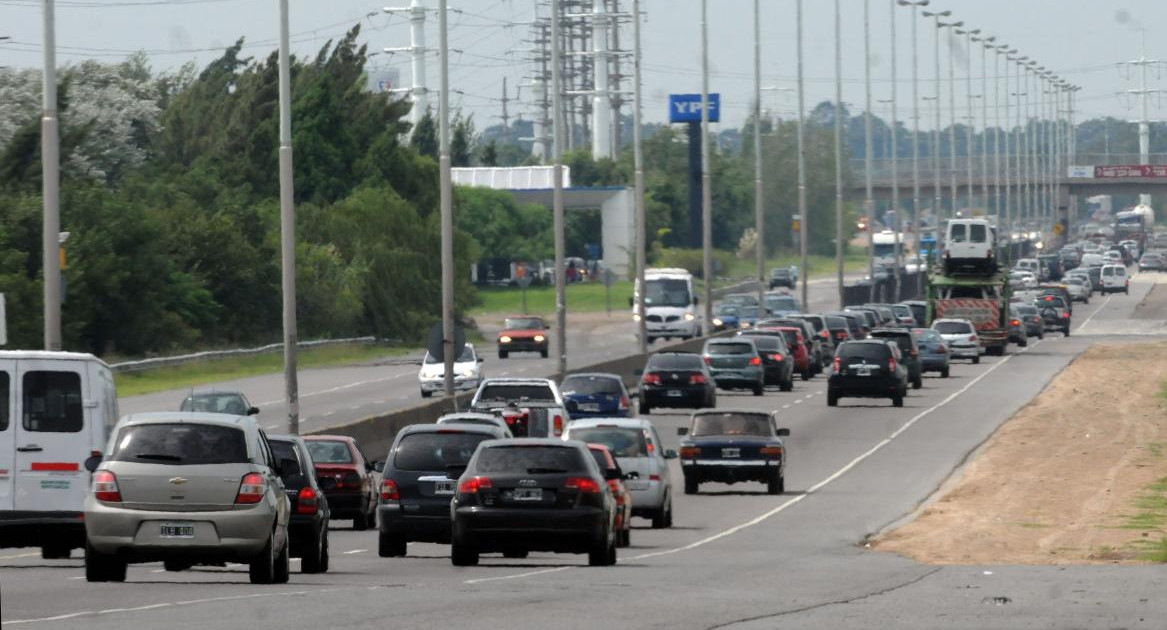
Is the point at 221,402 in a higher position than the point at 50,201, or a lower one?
lower

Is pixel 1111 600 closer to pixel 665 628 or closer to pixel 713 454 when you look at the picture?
pixel 665 628

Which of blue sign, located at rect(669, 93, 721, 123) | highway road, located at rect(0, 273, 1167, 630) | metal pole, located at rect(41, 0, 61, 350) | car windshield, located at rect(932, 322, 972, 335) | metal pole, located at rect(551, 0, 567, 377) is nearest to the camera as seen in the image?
highway road, located at rect(0, 273, 1167, 630)

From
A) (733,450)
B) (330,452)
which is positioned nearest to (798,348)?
(733,450)

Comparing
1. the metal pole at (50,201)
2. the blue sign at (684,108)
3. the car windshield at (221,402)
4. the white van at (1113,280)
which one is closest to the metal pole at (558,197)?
the car windshield at (221,402)

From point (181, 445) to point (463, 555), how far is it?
470cm

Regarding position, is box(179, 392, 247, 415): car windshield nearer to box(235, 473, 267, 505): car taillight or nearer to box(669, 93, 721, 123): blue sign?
box(235, 473, 267, 505): car taillight

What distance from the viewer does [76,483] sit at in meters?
22.6

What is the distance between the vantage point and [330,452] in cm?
3036

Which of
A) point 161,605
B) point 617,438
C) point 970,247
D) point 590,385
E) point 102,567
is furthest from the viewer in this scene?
point 970,247

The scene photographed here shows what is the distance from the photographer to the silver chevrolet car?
1906 cm

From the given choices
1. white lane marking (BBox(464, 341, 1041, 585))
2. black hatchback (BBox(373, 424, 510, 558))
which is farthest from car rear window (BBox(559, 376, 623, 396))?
black hatchback (BBox(373, 424, 510, 558))

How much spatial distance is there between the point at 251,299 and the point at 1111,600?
75974mm

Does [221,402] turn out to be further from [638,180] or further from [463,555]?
[638,180]

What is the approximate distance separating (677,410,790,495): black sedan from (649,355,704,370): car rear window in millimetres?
16472
